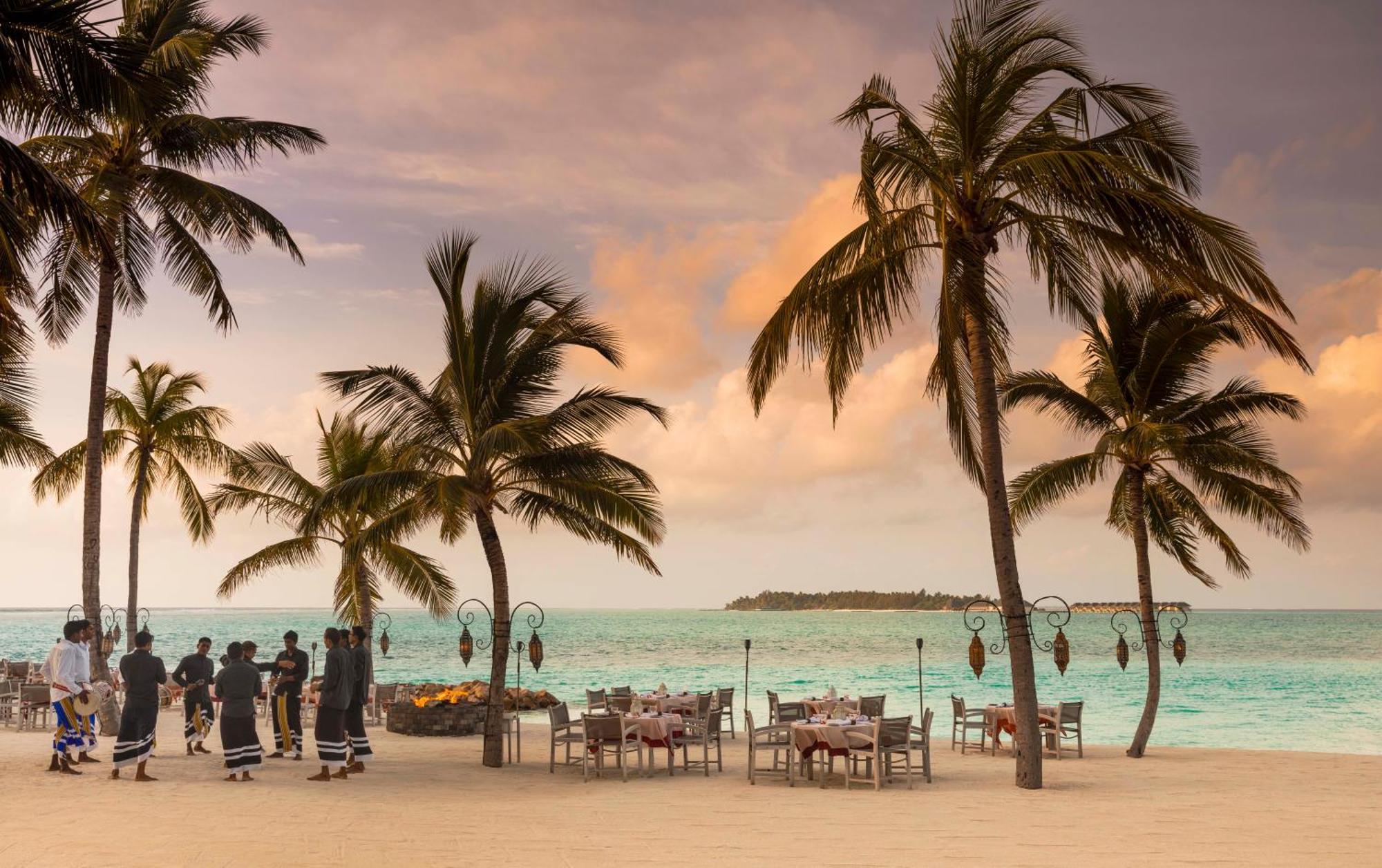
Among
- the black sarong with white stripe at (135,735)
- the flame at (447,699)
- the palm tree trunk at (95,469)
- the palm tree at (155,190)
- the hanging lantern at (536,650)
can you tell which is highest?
the palm tree at (155,190)

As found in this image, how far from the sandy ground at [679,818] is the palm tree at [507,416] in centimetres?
310

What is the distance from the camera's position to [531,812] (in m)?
10.7

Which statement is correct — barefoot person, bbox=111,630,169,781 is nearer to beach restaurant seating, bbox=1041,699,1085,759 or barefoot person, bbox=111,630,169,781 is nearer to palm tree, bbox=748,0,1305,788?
palm tree, bbox=748,0,1305,788

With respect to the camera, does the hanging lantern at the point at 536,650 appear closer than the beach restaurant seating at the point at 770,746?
No

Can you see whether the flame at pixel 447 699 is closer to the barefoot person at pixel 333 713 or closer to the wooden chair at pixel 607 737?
the wooden chair at pixel 607 737

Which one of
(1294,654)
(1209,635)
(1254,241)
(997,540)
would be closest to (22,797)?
(997,540)

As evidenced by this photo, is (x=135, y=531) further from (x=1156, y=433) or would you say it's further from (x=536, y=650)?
(x=1156, y=433)

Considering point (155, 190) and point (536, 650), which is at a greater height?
point (155, 190)

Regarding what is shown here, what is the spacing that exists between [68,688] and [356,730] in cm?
344

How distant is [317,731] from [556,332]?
6131 millimetres

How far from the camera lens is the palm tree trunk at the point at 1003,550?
40.0ft

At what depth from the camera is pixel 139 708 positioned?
41.6 feet

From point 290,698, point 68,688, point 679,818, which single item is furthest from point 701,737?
point 68,688

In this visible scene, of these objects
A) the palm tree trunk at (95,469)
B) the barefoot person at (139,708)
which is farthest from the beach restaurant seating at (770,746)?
the palm tree trunk at (95,469)
